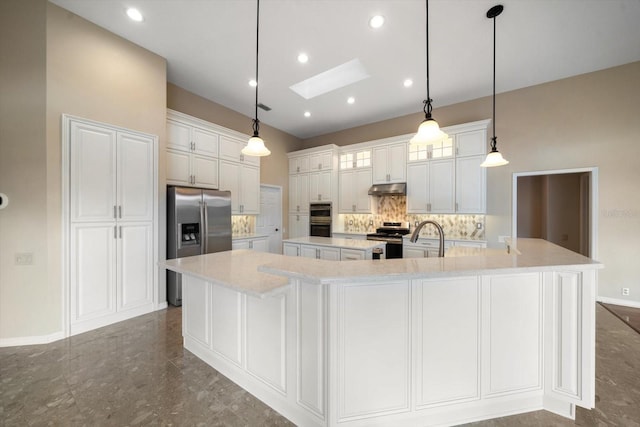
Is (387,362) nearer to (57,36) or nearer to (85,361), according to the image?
(85,361)

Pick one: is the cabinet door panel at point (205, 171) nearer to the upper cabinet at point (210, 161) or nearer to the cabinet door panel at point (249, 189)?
the upper cabinet at point (210, 161)

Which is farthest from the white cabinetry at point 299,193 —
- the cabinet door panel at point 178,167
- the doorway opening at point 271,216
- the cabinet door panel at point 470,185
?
the cabinet door panel at point 470,185

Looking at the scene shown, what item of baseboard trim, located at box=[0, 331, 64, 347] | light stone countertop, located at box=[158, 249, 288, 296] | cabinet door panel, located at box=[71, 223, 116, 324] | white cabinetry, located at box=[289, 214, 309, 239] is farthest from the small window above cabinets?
baseboard trim, located at box=[0, 331, 64, 347]

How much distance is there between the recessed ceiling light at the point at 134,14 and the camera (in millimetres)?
2551

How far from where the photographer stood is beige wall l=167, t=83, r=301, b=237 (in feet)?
13.7

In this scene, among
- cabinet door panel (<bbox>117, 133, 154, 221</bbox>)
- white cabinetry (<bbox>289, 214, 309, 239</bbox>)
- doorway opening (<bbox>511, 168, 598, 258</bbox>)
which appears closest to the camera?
cabinet door panel (<bbox>117, 133, 154, 221</bbox>)

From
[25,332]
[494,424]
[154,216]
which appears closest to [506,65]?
[494,424]

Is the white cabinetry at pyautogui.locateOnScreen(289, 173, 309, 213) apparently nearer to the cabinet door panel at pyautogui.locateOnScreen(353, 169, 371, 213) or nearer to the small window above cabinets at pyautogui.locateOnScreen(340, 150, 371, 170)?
the small window above cabinets at pyautogui.locateOnScreen(340, 150, 371, 170)

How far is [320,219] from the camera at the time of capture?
229 inches

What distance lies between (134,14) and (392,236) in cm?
489

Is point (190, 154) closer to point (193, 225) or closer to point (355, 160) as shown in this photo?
point (193, 225)

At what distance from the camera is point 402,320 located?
1.41 m

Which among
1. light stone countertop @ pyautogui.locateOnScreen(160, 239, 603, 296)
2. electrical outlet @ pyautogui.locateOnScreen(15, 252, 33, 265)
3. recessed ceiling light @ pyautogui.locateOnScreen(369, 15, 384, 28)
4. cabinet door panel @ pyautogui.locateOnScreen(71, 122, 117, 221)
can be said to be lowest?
electrical outlet @ pyautogui.locateOnScreen(15, 252, 33, 265)

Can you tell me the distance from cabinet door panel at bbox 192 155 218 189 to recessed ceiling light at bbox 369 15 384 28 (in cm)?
326
